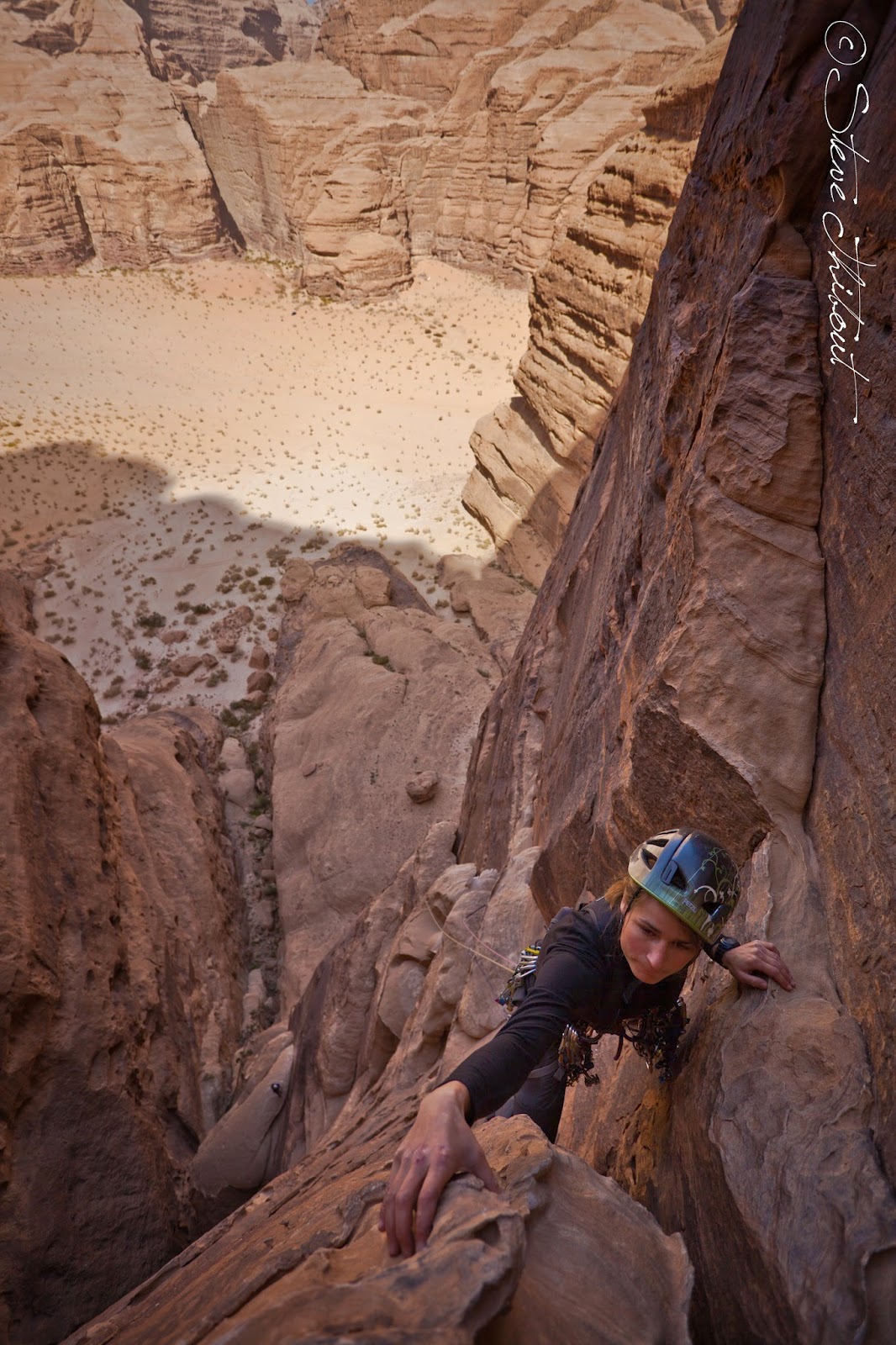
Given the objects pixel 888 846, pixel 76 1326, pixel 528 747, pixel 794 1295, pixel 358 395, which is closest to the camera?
pixel 794 1295

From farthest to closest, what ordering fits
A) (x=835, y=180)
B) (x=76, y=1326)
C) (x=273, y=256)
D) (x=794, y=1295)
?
(x=273, y=256) → (x=76, y=1326) → (x=835, y=180) → (x=794, y=1295)

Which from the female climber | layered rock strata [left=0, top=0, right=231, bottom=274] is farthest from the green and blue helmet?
layered rock strata [left=0, top=0, right=231, bottom=274]

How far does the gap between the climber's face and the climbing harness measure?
34 centimetres

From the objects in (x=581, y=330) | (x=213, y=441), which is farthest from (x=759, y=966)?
(x=213, y=441)

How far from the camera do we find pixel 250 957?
10.4 metres

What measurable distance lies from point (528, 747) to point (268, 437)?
21330 millimetres

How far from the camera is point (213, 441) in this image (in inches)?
987

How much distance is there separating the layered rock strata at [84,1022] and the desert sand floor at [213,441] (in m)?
8.09

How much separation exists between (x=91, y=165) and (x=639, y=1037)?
40.0 metres

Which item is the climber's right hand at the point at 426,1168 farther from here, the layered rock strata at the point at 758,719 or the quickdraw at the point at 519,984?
the layered rock strata at the point at 758,719

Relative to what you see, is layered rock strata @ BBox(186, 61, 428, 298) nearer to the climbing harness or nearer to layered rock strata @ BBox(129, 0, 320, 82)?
layered rock strata @ BBox(129, 0, 320, 82)

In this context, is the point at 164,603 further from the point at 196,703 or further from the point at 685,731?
the point at 685,731

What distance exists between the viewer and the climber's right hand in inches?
70.4

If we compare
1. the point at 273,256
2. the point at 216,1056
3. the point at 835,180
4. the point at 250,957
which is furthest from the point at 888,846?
the point at 273,256
